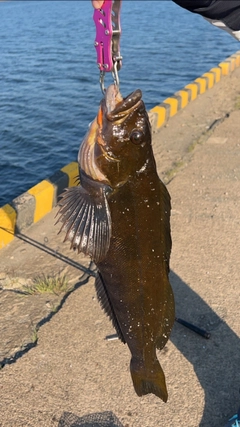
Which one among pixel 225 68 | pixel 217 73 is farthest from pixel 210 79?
pixel 225 68

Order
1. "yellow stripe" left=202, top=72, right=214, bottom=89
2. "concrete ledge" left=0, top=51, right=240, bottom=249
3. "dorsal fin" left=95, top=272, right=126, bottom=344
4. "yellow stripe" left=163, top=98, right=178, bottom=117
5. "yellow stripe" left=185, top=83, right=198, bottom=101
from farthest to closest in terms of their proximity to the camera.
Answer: "yellow stripe" left=202, top=72, right=214, bottom=89 → "yellow stripe" left=185, top=83, right=198, bottom=101 → "yellow stripe" left=163, top=98, right=178, bottom=117 → "concrete ledge" left=0, top=51, right=240, bottom=249 → "dorsal fin" left=95, top=272, right=126, bottom=344

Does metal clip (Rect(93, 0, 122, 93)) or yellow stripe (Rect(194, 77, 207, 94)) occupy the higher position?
metal clip (Rect(93, 0, 122, 93))

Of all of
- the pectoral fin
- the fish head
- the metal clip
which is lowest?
the pectoral fin

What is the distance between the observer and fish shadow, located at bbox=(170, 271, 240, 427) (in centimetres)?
356

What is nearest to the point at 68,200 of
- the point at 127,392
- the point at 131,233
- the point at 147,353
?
the point at 131,233

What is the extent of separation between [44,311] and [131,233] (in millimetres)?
2223

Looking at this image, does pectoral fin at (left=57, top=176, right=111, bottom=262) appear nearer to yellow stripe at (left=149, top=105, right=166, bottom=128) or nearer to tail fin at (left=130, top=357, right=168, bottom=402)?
tail fin at (left=130, top=357, right=168, bottom=402)

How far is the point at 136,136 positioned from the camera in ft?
8.22

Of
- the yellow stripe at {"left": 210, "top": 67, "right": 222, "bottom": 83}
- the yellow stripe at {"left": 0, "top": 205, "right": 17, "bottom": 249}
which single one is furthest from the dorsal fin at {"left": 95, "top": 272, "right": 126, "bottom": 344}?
the yellow stripe at {"left": 210, "top": 67, "right": 222, "bottom": 83}

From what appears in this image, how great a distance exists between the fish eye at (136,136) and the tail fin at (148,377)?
4.32 feet

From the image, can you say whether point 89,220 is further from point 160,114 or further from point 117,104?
point 160,114

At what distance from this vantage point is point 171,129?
920 cm

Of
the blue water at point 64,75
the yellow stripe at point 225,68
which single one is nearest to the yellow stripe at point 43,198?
the blue water at point 64,75

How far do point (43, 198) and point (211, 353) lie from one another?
10.1 ft
